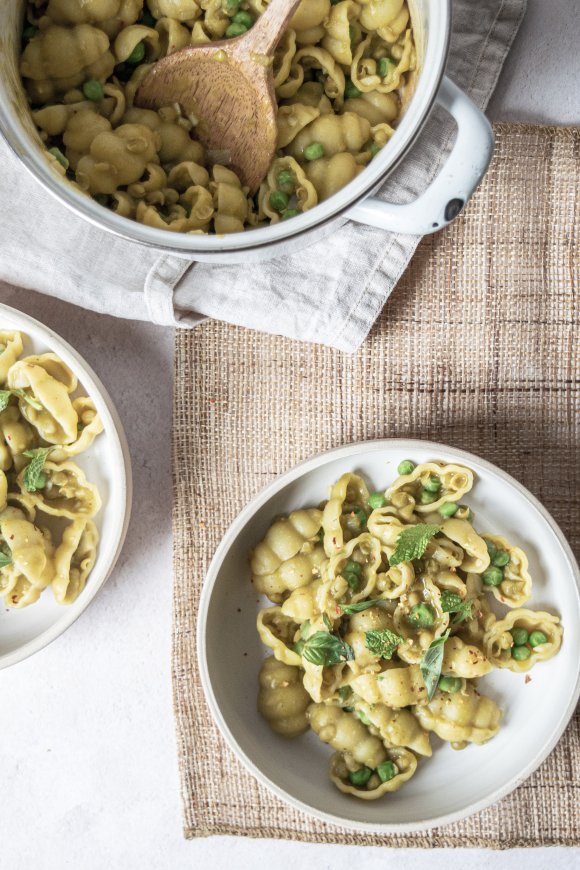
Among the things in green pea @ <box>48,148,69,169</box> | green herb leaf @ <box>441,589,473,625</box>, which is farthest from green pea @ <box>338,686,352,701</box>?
green pea @ <box>48,148,69,169</box>

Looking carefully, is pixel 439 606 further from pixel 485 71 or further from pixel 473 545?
pixel 485 71

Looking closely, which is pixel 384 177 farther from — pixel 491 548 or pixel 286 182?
pixel 491 548

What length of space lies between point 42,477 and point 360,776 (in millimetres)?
862

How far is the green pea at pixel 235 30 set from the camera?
4.80 feet

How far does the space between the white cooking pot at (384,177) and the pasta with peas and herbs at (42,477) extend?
478 millimetres

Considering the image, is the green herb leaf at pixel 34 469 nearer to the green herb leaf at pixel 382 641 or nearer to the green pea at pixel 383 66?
the green herb leaf at pixel 382 641

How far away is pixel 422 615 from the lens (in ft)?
5.31

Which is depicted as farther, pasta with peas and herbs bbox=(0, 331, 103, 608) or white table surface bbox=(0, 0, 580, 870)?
white table surface bbox=(0, 0, 580, 870)

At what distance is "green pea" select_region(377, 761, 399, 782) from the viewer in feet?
5.58

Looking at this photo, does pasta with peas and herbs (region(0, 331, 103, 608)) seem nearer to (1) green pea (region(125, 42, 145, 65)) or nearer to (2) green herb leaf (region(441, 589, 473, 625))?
(1) green pea (region(125, 42, 145, 65))

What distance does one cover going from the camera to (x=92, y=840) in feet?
6.49

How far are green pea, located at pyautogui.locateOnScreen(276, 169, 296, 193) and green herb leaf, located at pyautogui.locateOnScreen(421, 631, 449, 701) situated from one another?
2.79 feet

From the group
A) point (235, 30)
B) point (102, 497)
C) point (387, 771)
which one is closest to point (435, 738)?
point (387, 771)

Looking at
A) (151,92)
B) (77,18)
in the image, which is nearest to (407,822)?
(151,92)
